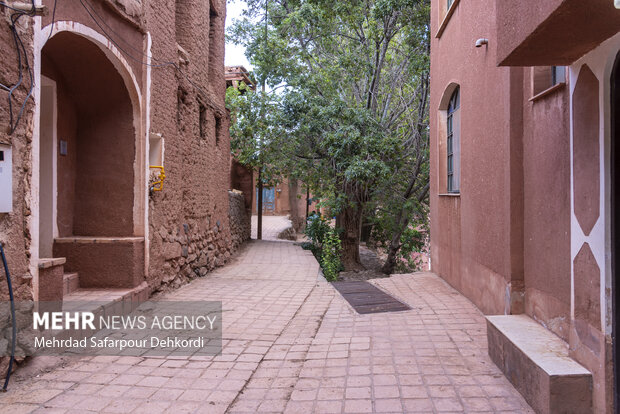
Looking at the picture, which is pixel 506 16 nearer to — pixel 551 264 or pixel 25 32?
pixel 551 264

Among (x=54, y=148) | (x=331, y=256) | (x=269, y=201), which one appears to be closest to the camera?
(x=54, y=148)

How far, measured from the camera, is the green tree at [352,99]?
38.0ft

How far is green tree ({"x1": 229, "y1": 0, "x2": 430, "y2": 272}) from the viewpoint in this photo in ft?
38.0

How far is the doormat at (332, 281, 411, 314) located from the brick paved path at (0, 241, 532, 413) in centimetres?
28

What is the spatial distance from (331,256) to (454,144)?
6.61 metres

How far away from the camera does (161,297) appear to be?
6.35 m

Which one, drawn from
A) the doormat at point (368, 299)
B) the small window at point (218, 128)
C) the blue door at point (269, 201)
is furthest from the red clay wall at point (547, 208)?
the blue door at point (269, 201)

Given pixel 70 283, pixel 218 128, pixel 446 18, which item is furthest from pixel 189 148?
pixel 446 18

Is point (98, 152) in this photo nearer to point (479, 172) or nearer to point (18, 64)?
point (18, 64)

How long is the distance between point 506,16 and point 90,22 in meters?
4.11

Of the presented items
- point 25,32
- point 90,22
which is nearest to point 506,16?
point 25,32

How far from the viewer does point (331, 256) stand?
13.3 meters

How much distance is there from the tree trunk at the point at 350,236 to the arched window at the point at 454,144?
233 inches

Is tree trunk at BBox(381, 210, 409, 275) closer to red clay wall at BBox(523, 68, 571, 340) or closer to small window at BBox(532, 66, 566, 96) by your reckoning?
red clay wall at BBox(523, 68, 571, 340)
